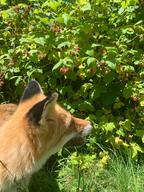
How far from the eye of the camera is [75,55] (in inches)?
219

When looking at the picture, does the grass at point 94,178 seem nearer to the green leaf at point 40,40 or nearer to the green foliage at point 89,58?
the green foliage at point 89,58

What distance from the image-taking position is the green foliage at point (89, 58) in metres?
5.48

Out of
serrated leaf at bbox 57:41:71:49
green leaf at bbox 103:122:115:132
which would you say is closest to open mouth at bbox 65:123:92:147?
green leaf at bbox 103:122:115:132

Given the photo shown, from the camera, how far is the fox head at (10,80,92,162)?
167 inches

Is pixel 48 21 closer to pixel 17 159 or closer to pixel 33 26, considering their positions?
pixel 33 26

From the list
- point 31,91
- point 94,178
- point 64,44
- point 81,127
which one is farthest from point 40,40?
point 94,178

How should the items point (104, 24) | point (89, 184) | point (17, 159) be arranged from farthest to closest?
point (104, 24) < point (89, 184) < point (17, 159)

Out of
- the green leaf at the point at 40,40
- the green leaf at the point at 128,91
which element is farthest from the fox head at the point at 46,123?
the green leaf at the point at 128,91

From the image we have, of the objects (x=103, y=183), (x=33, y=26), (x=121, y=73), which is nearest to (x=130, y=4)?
(x=121, y=73)

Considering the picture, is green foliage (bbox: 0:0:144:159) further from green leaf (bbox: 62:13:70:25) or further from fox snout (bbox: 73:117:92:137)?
fox snout (bbox: 73:117:92:137)

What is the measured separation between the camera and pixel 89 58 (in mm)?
5203

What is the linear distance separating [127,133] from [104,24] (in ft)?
4.25

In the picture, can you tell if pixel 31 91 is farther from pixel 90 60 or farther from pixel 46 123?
pixel 90 60

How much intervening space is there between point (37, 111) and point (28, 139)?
275 millimetres
